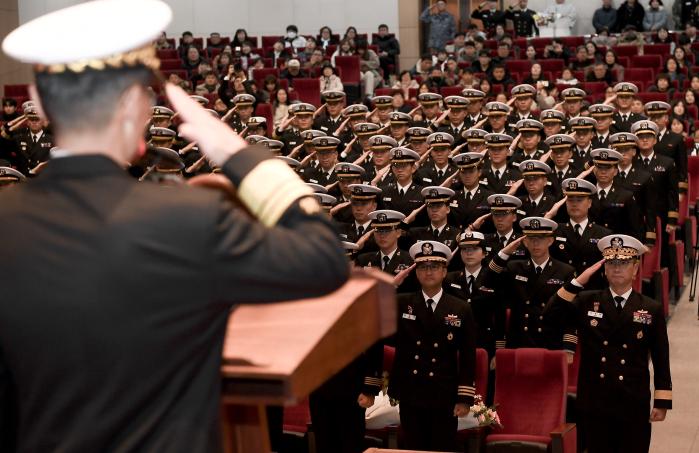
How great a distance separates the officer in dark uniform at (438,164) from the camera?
1017cm

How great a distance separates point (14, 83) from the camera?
19.8 m

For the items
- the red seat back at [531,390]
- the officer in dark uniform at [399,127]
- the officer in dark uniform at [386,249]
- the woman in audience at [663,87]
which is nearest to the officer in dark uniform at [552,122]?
the officer in dark uniform at [399,127]

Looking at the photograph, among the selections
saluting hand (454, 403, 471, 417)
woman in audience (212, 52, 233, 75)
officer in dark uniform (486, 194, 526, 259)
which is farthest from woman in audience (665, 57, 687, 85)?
saluting hand (454, 403, 471, 417)

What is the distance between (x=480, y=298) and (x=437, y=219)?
43.9 inches

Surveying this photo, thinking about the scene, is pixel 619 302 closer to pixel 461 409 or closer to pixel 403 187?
pixel 461 409

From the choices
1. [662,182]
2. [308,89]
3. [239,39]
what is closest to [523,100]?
[662,182]

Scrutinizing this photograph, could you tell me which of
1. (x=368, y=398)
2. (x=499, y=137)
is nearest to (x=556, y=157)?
(x=499, y=137)

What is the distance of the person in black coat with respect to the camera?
1.27 metres

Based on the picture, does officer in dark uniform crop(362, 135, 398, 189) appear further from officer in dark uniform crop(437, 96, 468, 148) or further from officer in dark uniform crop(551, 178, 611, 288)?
officer in dark uniform crop(551, 178, 611, 288)

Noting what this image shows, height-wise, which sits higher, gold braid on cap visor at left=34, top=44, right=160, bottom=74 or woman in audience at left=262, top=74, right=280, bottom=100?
gold braid on cap visor at left=34, top=44, right=160, bottom=74

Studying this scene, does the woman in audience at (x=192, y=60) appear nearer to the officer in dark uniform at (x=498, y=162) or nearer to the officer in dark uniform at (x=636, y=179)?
the officer in dark uniform at (x=498, y=162)

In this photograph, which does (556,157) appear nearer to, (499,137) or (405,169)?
(499,137)

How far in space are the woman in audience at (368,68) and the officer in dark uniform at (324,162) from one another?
688 cm

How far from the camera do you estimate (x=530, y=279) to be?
24.6ft
